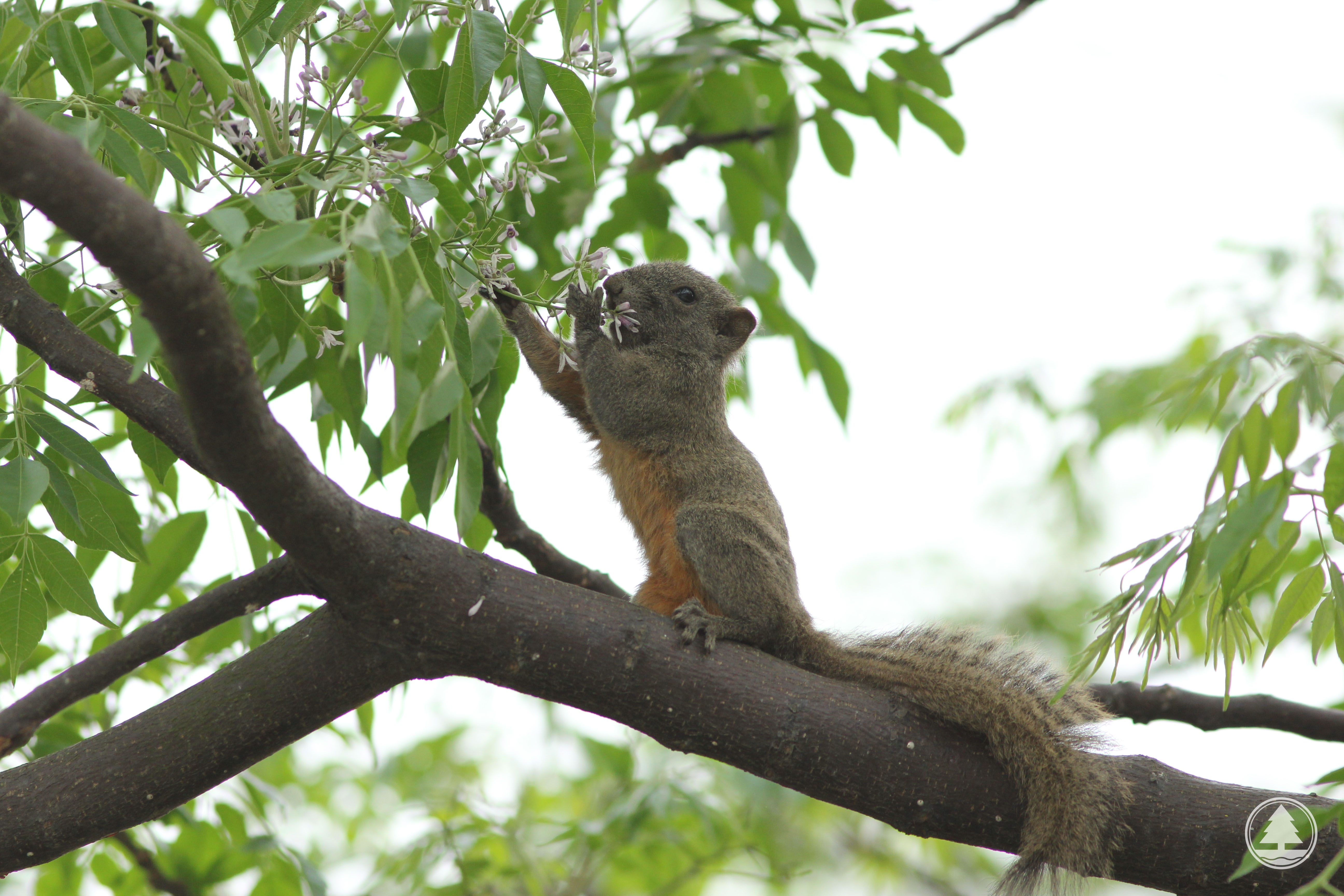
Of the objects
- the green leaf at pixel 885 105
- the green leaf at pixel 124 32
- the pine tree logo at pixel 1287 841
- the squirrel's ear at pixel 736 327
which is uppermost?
the green leaf at pixel 885 105

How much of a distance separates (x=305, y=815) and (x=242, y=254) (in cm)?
725

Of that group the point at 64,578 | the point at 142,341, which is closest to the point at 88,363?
the point at 64,578

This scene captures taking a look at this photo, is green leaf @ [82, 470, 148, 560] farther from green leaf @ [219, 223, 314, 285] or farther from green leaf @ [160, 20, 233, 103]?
green leaf @ [219, 223, 314, 285]

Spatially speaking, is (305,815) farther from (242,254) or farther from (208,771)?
(242,254)

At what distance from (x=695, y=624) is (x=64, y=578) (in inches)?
62.7

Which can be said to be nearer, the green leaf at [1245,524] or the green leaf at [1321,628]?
the green leaf at [1245,524]

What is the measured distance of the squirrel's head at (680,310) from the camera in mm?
4816

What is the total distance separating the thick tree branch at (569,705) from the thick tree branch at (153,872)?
105 cm

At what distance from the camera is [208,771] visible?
280cm

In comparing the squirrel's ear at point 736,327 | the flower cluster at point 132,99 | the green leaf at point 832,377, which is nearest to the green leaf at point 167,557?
the flower cluster at point 132,99

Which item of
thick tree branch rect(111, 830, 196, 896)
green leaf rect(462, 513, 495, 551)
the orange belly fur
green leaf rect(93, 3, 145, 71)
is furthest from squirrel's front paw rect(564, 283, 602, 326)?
thick tree branch rect(111, 830, 196, 896)

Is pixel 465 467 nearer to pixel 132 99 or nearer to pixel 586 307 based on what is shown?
pixel 132 99

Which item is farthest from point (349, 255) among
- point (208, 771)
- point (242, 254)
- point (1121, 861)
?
point (1121, 861)

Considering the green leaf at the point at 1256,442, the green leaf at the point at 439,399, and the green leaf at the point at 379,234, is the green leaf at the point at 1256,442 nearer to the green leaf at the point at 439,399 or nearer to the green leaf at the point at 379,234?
the green leaf at the point at 439,399
